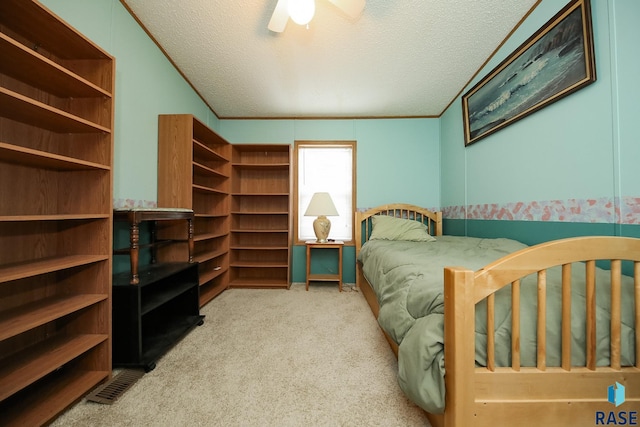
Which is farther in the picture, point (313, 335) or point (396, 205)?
point (396, 205)

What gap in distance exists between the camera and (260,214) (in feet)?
10.2

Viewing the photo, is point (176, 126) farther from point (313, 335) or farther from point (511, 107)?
point (511, 107)

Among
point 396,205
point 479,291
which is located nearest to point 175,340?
point 479,291

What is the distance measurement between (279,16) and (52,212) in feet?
5.69

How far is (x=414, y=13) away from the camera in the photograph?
166cm

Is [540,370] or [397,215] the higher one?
[397,215]

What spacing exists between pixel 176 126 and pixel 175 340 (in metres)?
1.72

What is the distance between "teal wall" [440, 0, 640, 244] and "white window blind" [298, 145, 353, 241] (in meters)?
1.58

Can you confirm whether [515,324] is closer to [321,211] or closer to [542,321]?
[542,321]

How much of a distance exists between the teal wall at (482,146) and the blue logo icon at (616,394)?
0.85 meters

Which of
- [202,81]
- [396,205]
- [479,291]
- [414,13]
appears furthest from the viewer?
[396,205]

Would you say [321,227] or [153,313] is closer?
[153,313]

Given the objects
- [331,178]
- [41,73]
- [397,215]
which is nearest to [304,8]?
[41,73]

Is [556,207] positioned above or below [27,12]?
below
